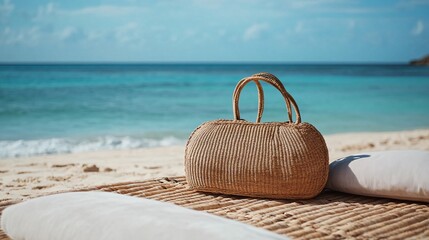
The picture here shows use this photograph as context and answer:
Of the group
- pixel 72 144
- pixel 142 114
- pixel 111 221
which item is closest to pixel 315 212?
pixel 111 221

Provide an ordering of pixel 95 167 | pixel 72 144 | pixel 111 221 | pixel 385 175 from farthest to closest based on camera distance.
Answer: pixel 72 144 → pixel 95 167 → pixel 385 175 → pixel 111 221

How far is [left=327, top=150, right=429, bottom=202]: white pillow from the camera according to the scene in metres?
2.79

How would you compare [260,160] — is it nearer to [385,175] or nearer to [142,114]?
[385,175]

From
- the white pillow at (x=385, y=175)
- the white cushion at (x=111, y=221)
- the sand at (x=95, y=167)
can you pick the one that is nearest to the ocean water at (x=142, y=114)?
the sand at (x=95, y=167)

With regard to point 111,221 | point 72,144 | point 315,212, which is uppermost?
point 111,221

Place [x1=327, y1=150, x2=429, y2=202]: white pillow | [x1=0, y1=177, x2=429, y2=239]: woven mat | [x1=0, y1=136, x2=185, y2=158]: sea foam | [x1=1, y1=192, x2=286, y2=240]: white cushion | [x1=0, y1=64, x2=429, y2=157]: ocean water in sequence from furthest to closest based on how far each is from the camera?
1. [x1=0, y1=64, x2=429, y2=157]: ocean water
2. [x1=0, y1=136, x2=185, y2=158]: sea foam
3. [x1=327, y1=150, x2=429, y2=202]: white pillow
4. [x1=0, y1=177, x2=429, y2=239]: woven mat
5. [x1=1, y1=192, x2=286, y2=240]: white cushion

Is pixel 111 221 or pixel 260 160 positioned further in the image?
pixel 260 160

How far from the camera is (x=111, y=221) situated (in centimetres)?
193

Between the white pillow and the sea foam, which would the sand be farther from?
the white pillow

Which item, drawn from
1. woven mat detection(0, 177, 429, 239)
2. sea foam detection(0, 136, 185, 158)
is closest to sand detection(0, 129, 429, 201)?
sea foam detection(0, 136, 185, 158)

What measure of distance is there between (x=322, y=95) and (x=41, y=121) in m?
9.10

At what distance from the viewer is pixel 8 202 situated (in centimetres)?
288

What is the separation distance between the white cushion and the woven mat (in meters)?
0.26

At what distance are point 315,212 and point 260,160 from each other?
39cm
